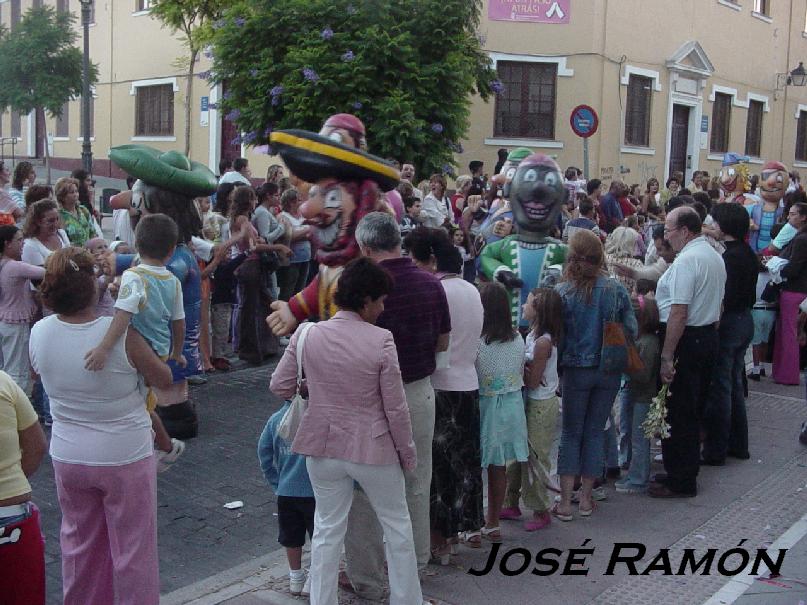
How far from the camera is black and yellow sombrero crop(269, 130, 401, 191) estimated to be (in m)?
4.96

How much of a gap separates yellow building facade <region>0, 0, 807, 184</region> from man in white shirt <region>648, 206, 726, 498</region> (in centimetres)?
1375

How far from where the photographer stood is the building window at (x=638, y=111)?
22.0 meters

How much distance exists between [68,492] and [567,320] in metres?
2.99

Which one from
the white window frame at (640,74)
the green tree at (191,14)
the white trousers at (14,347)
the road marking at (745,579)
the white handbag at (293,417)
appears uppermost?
the green tree at (191,14)

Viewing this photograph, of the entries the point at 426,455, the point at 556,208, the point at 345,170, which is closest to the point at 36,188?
the point at 345,170

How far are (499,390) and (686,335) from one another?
5.28 ft

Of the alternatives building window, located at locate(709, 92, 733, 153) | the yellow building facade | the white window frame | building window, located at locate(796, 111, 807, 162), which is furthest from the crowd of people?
building window, located at locate(796, 111, 807, 162)

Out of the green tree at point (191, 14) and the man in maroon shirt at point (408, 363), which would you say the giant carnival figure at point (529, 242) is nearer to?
the man in maroon shirt at point (408, 363)

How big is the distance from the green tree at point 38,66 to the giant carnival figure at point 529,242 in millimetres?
20707

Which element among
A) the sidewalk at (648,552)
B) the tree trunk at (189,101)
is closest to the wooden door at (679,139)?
the tree trunk at (189,101)

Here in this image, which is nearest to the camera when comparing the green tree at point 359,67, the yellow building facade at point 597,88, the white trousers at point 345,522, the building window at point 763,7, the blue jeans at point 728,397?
the white trousers at point 345,522

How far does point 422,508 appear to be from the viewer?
14.8 ft

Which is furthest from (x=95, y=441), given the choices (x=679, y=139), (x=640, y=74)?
Result: (x=679, y=139)

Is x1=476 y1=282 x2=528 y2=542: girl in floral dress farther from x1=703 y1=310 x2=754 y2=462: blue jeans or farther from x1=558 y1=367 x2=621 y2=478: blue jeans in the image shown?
x1=703 y1=310 x2=754 y2=462: blue jeans
